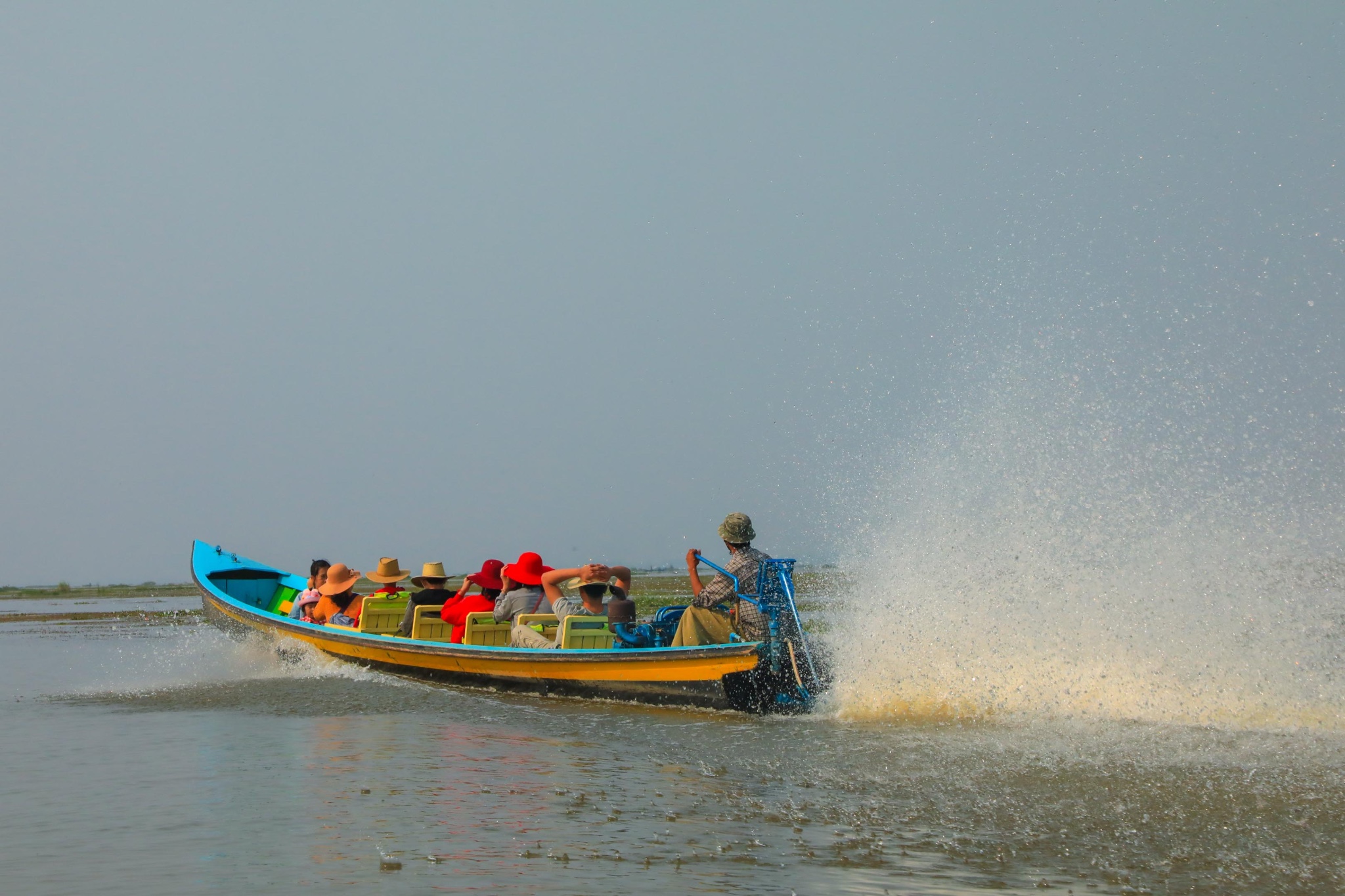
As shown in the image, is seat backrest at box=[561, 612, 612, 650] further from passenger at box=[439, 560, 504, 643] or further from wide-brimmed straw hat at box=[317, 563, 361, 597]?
wide-brimmed straw hat at box=[317, 563, 361, 597]

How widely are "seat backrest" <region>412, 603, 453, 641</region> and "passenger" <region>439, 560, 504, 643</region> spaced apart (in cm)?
8

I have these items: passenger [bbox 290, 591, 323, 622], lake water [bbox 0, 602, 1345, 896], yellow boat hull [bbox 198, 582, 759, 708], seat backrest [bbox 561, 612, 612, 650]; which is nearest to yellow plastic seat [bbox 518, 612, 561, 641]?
yellow boat hull [bbox 198, 582, 759, 708]

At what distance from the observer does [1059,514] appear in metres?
14.3

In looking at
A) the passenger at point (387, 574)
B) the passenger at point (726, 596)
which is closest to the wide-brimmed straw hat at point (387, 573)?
the passenger at point (387, 574)

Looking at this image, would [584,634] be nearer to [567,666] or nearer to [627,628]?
[567,666]

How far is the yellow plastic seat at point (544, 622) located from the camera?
15.3 meters

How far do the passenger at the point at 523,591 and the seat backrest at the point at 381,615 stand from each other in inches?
117

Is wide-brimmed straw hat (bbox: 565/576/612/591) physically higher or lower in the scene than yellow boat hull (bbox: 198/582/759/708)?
higher

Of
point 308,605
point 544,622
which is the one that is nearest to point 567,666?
point 544,622

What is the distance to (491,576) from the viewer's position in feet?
57.4

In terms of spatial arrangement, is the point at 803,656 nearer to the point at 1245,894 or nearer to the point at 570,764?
the point at 570,764

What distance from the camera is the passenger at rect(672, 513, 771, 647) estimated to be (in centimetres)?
1331

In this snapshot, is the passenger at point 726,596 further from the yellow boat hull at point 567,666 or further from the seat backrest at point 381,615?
the seat backrest at point 381,615

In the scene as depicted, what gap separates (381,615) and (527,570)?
3632 millimetres
